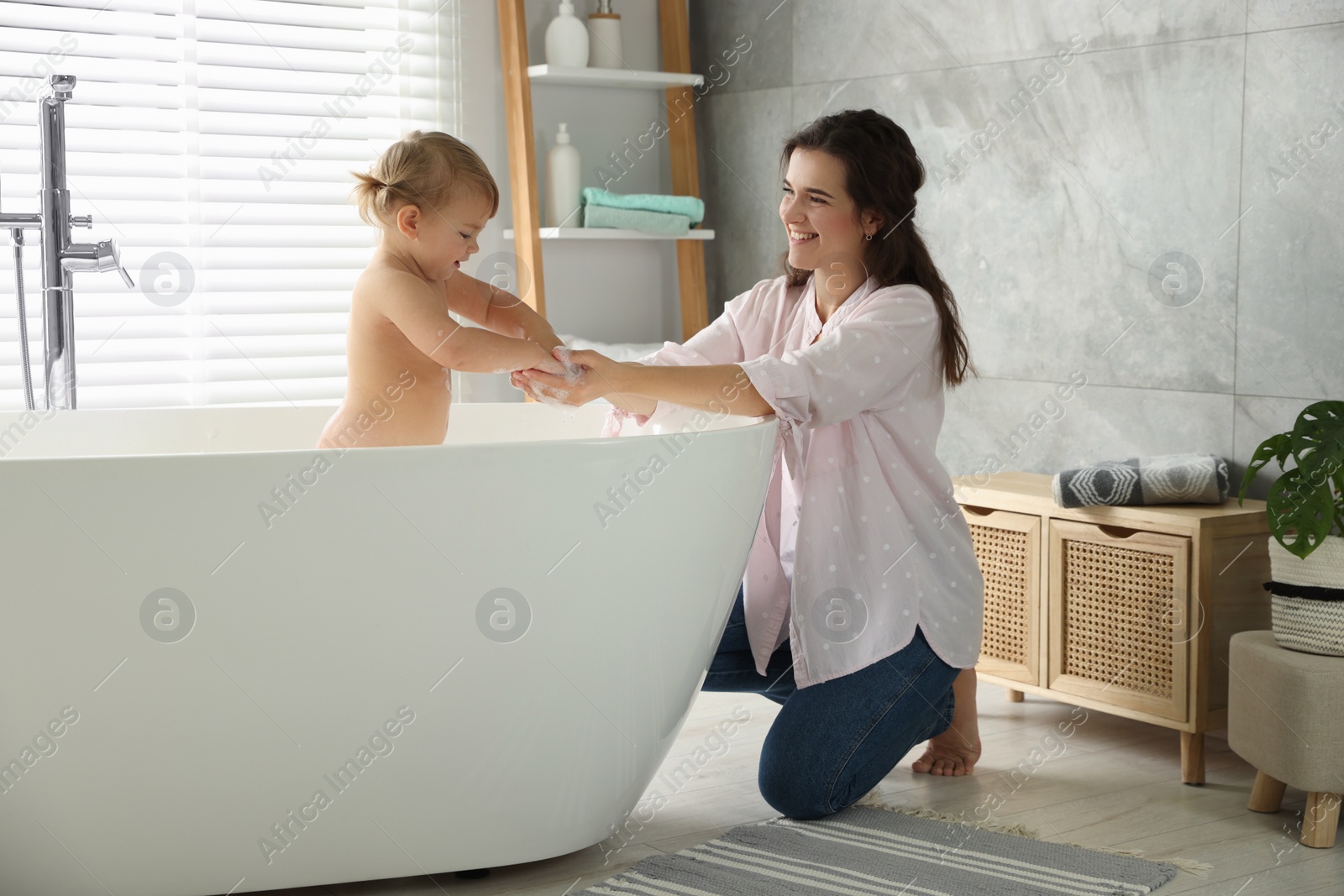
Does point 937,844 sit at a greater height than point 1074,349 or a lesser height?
lesser

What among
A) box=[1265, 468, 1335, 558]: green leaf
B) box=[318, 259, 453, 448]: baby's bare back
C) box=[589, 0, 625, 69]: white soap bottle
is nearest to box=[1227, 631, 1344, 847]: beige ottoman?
box=[1265, 468, 1335, 558]: green leaf

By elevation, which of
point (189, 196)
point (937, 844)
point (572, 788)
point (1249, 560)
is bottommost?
point (937, 844)

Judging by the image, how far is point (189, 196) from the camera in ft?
9.76

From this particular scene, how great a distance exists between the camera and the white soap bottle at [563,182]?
3.30 meters

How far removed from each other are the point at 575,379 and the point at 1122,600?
3.51 feet

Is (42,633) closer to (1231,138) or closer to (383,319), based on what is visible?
(383,319)

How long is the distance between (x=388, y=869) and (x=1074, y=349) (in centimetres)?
169

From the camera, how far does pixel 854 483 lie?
2.04m

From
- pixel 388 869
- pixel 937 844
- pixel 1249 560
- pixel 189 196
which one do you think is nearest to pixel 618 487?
pixel 388 869

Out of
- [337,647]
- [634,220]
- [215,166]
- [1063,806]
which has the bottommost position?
[1063,806]

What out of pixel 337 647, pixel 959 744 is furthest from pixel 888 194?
pixel 337 647

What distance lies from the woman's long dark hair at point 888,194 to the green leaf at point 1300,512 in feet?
1.62

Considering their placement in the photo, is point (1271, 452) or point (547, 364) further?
point (1271, 452)

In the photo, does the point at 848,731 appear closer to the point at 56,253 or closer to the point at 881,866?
the point at 881,866
